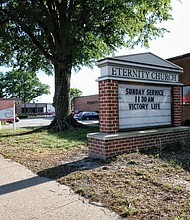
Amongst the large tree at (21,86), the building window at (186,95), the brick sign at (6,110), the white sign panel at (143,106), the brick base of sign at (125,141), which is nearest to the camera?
the brick base of sign at (125,141)

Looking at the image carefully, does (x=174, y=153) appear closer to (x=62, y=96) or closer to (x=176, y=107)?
(x=176, y=107)

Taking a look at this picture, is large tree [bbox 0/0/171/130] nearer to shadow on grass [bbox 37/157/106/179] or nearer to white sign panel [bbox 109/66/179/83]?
white sign panel [bbox 109/66/179/83]

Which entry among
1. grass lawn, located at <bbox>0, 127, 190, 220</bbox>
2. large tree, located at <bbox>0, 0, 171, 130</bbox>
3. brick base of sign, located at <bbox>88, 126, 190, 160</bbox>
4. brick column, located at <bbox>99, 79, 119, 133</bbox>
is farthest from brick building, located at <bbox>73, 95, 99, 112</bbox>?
brick column, located at <bbox>99, 79, 119, 133</bbox>

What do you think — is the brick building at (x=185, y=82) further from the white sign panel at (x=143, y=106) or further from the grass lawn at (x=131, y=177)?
the grass lawn at (x=131, y=177)

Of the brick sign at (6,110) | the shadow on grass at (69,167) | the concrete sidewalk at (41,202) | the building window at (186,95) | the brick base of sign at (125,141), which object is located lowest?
the concrete sidewalk at (41,202)

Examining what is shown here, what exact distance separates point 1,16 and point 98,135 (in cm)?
1126

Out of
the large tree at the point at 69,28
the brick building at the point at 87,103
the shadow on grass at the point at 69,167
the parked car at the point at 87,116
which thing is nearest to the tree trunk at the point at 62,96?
the large tree at the point at 69,28

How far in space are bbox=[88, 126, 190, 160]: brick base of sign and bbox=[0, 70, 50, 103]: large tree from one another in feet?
202

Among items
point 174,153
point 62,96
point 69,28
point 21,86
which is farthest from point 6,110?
point 21,86

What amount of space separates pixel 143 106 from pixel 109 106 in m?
1.44

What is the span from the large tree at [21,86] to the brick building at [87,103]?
19.4m

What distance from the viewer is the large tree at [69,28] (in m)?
11.8

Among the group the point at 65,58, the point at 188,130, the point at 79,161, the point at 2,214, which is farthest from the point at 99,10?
the point at 2,214

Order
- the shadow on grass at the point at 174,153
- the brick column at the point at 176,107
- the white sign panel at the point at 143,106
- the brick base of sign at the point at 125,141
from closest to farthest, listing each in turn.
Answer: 1. the shadow on grass at the point at 174,153
2. the brick base of sign at the point at 125,141
3. the white sign panel at the point at 143,106
4. the brick column at the point at 176,107
